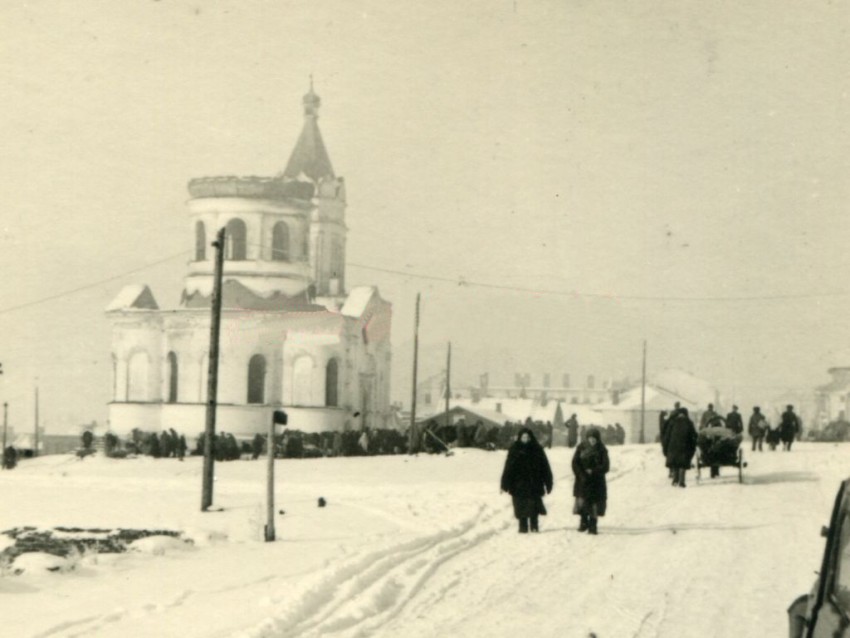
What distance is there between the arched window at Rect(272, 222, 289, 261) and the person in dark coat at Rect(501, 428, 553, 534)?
50170 millimetres

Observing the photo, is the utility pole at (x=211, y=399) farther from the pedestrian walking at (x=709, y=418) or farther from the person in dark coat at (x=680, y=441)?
the pedestrian walking at (x=709, y=418)

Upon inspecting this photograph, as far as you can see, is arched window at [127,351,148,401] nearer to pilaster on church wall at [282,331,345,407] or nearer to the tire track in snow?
pilaster on church wall at [282,331,345,407]

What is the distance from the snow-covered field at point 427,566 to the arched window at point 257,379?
124 feet

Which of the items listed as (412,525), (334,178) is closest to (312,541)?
(412,525)

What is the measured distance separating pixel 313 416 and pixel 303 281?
7.31 m

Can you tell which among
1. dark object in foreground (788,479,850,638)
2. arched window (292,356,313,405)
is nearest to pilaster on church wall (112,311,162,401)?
arched window (292,356,313,405)

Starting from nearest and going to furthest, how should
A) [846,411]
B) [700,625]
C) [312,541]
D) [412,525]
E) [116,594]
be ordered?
[700,625] < [116,594] < [312,541] < [412,525] < [846,411]

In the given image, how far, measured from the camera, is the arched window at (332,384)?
2581 inches

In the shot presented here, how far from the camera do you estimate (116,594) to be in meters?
12.1

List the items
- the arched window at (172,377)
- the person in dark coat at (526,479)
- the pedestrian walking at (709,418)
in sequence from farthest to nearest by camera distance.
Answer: the arched window at (172,377) → the pedestrian walking at (709,418) → the person in dark coat at (526,479)

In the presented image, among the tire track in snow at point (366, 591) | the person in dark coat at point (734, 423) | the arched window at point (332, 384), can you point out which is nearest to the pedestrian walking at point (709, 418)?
the person in dark coat at point (734, 423)

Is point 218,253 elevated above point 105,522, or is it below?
above

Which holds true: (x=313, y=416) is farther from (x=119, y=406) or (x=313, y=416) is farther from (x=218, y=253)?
(x=218, y=253)

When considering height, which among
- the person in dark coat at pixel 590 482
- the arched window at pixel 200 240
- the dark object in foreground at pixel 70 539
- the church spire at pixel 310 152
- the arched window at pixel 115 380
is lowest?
the dark object in foreground at pixel 70 539
